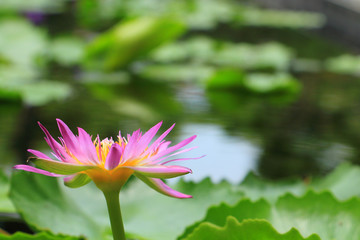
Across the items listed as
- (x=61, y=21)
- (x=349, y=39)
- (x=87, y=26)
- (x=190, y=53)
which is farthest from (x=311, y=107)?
(x=61, y=21)

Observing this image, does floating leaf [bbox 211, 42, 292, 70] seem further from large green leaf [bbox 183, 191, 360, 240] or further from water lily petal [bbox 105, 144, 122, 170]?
water lily petal [bbox 105, 144, 122, 170]

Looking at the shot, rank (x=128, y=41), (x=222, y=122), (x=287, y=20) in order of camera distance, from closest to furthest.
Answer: (x=222, y=122) < (x=128, y=41) < (x=287, y=20)

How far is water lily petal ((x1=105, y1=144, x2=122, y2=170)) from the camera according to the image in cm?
25

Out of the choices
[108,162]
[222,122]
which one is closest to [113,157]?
[108,162]

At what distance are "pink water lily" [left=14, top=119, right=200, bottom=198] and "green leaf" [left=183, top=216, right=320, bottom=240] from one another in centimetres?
4

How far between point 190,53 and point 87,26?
54cm

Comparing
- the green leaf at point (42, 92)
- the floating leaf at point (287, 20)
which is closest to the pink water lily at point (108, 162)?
the green leaf at point (42, 92)

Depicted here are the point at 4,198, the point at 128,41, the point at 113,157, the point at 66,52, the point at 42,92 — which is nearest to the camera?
the point at 113,157

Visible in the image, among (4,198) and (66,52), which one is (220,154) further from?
(66,52)

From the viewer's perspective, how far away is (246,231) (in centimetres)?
30

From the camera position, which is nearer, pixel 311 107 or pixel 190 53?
pixel 311 107

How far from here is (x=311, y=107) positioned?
985mm

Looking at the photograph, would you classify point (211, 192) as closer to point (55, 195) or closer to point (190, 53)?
point (55, 195)

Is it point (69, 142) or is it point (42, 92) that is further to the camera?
point (42, 92)
